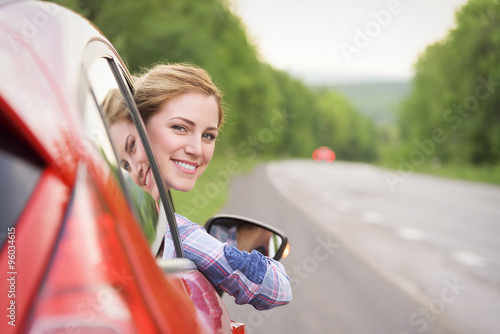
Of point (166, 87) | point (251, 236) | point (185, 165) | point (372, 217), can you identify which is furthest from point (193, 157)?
point (372, 217)

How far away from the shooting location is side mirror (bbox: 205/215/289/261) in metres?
2.16

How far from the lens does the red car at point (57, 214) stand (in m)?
0.72

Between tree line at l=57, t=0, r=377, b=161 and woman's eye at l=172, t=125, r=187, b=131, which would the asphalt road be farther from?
woman's eye at l=172, t=125, r=187, b=131

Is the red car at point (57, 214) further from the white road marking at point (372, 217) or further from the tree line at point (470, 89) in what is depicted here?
the tree line at point (470, 89)

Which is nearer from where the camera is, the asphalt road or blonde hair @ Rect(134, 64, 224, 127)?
blonde hair @ Rect(134, 64, 224, 127)

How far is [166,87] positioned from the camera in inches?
65.9

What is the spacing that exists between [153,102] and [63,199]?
97 centimetres

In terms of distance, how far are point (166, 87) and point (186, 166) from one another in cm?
23

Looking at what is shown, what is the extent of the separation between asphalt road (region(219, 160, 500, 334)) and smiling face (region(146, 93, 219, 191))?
3756 millimetres

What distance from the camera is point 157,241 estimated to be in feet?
4.89

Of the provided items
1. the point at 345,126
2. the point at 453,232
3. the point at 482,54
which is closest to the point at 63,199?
the point at 453,232

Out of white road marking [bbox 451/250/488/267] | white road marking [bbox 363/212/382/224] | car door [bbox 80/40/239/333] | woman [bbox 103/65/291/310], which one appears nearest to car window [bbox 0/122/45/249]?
car door [bbox 80/40/239/333]

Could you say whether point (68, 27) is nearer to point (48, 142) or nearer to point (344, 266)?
point (48, 142)

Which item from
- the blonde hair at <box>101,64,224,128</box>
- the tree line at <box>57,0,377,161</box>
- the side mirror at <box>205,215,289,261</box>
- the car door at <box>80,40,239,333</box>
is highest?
the tree line at <box>57,0,377,161</box>
